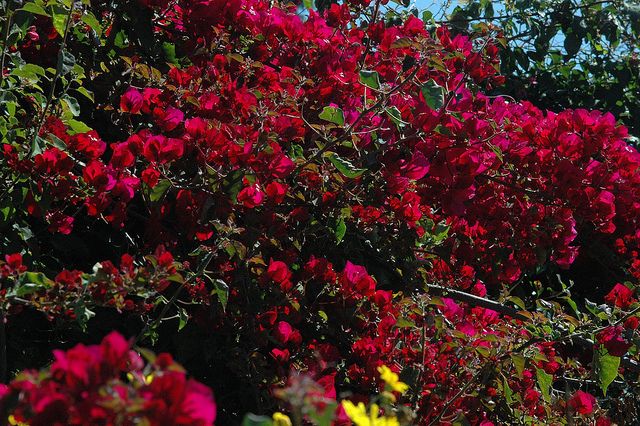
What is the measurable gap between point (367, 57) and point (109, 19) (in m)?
0.80

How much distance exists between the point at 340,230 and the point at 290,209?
15 centimetres

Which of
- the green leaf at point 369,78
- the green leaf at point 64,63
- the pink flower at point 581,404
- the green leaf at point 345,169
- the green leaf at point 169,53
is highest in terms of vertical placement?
the green leaf at point 369,78

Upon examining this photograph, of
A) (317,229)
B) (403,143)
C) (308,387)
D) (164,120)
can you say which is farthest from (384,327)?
(308,387)

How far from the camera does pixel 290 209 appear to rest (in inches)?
93.7

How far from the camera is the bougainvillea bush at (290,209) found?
2041mm

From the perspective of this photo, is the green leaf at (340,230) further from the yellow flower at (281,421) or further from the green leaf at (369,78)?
the yellow flower at (281,421)

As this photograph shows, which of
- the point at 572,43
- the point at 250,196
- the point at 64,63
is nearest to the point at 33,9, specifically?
the point at 64,63

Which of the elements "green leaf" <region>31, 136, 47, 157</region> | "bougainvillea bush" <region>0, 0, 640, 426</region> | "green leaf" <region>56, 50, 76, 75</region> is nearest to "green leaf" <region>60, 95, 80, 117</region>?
"bougainvillea bush" <region>0, 0, 640, 426</region>

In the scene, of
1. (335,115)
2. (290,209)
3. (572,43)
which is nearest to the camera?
(335,115)

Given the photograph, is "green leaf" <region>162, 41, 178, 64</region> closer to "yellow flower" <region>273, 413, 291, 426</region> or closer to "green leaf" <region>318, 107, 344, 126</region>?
"green leaf" <region>318, 107, 344, 126</region>

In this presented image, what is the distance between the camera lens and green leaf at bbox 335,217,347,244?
7.54 feet

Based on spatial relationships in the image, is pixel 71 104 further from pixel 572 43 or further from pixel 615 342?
pixel 572 43

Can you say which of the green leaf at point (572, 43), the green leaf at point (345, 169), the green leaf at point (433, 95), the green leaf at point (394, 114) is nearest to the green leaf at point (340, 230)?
the green leaf at point (345, 169)

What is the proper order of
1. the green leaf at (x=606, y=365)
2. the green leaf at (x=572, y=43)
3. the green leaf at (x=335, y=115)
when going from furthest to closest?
the green leaf at (x=572, y=43) < the green leaf at (x=606, y=365) < the green leaf at (x=335, y=115)
